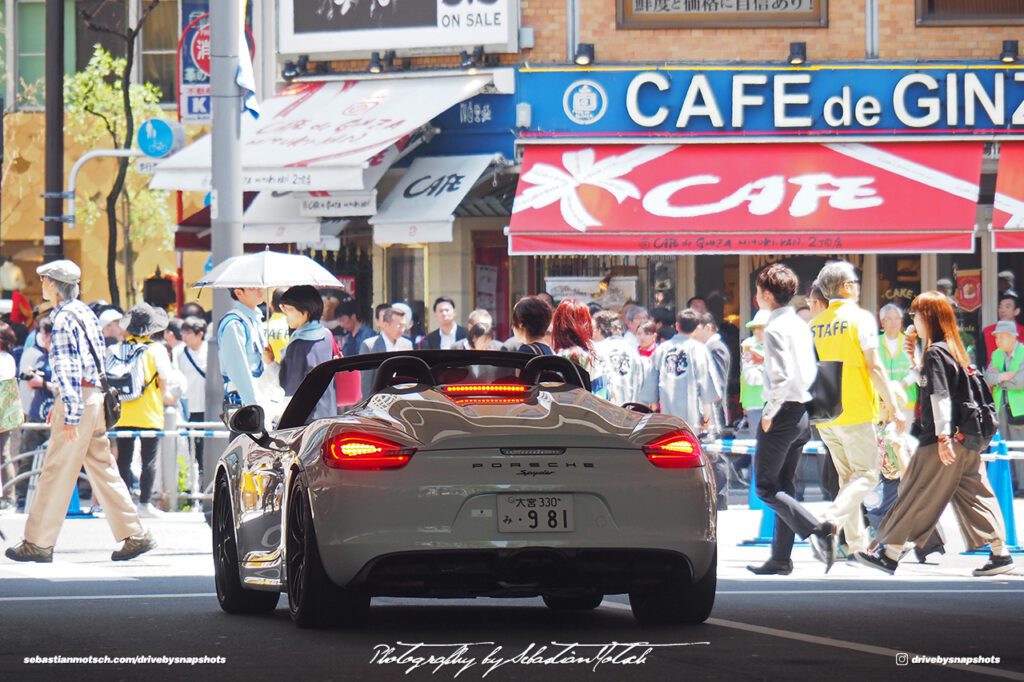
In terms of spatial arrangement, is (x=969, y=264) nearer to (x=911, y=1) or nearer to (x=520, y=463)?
(x=911, y=1)

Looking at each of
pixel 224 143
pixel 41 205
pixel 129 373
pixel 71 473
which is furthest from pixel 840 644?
pixel 41 205

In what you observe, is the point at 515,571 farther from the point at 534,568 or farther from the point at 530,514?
the point at 530,514

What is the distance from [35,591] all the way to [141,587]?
0.59 metres

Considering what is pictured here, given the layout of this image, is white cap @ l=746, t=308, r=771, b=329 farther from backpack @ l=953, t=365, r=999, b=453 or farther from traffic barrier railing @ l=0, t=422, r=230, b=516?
traffic barrier railing @ l=0, t=422, r=230, b=516

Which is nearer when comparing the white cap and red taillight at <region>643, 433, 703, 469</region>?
red taillight at <region>643, 433, 703, 469</region>

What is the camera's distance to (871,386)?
38.0ft

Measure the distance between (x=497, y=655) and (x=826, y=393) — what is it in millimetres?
4275

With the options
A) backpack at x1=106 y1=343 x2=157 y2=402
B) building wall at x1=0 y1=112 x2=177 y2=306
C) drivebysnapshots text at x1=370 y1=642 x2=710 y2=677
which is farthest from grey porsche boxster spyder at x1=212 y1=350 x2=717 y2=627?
building wall at x1=0 y1=112 x2=177 y2=306

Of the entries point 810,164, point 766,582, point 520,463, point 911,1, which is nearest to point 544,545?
point 520,463

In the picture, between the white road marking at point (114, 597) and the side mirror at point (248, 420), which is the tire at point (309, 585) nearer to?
the side mirror at point (248, 420)

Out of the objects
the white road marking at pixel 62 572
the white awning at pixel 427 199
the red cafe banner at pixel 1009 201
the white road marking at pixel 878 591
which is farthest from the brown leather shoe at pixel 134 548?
the red cafe banner at pixel 1009 201

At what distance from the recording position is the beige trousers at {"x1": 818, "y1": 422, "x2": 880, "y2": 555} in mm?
11477

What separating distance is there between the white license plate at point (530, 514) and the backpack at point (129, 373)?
29.3 ft

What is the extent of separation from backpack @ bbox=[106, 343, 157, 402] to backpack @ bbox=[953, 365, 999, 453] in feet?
24.1
